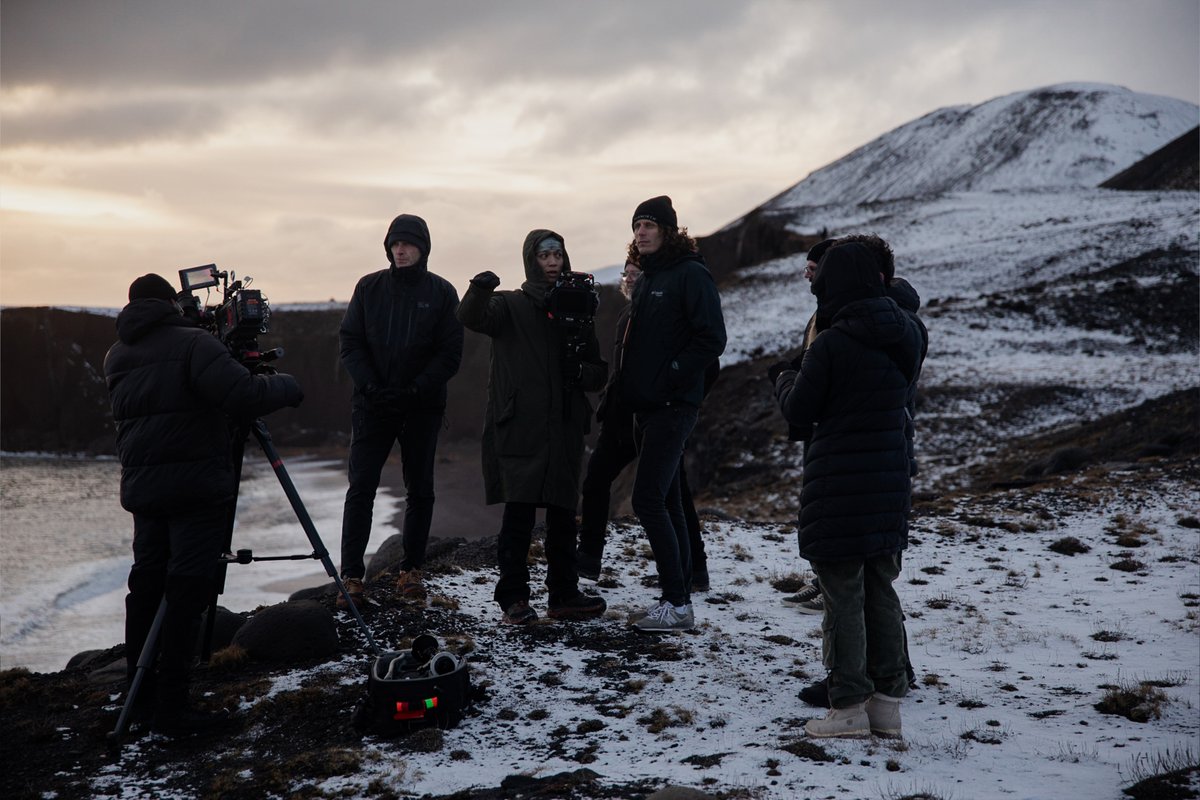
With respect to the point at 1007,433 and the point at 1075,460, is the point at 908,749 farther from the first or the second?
the point at 1007,433

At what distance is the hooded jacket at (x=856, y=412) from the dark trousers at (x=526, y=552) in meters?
2.45

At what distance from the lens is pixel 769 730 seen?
4.84 metres

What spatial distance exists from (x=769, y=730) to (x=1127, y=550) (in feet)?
22.6

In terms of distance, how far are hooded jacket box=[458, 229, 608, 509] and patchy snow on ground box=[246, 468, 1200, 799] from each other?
3.89 feet

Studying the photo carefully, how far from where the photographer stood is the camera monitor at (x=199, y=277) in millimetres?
5391

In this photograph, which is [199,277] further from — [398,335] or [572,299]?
[572,299]

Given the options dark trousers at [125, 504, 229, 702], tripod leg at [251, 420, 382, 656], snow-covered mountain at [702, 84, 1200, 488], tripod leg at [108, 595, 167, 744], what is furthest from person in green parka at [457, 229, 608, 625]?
snow-covered mountain at [702, 84, 1200, 488]

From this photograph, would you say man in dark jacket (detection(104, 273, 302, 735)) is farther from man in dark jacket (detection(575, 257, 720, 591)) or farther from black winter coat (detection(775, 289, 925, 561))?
black winter coat (detection(775, 289, 925, 561))

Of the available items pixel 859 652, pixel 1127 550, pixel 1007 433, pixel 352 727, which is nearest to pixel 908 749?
pixel 859 652

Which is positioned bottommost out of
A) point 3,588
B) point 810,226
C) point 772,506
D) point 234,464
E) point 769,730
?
point 3,588

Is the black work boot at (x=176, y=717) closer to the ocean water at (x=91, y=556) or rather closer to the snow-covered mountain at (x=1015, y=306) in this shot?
the snow-covered mountain at (x=1015, y=306)

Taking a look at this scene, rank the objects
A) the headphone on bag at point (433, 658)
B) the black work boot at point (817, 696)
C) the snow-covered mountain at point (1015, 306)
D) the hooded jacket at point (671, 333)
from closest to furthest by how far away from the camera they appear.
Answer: the headphone on bag at point (433, 658)
the black work boot at point (817, 696)
the hooded jacket at point (671, 333)
the snow-covered mountain at point (1015, 306)

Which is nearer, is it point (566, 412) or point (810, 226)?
point (566, 412)

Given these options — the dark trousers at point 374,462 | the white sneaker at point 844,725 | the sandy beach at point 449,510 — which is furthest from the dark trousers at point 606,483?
the sandy beach at point 449,510
